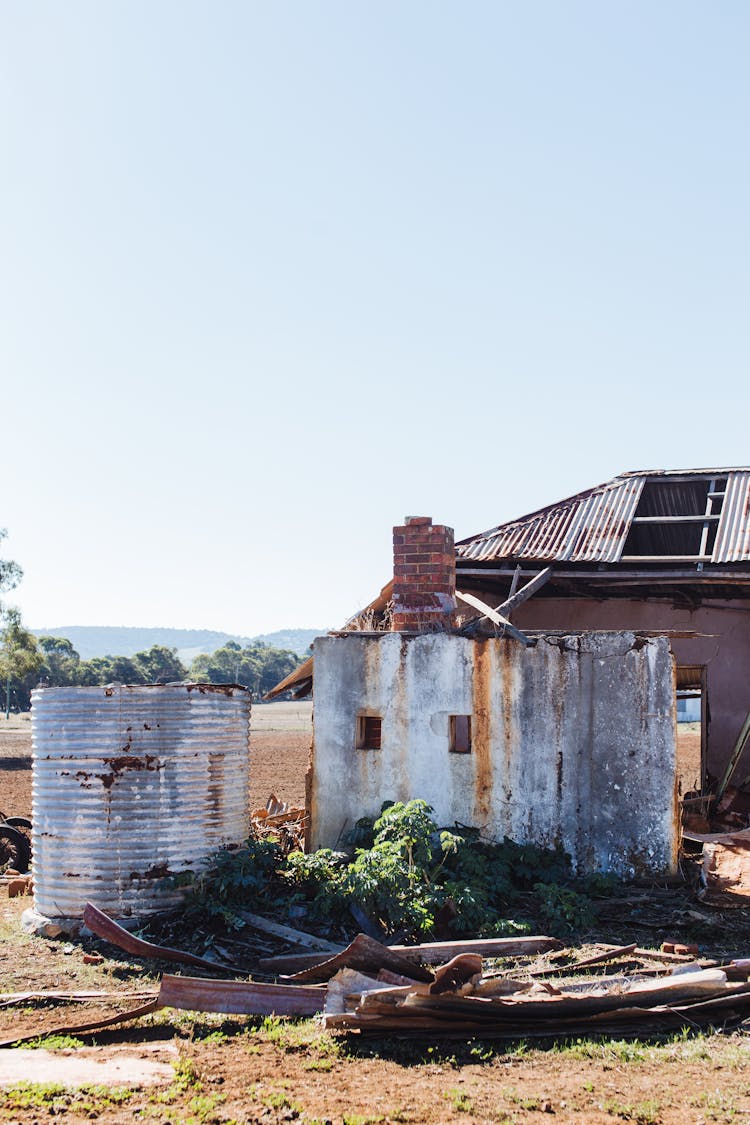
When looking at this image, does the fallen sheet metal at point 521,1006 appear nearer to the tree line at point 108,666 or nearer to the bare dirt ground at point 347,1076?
the bare dirt ground at point 347,1076

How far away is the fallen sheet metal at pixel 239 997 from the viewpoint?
6.05 m

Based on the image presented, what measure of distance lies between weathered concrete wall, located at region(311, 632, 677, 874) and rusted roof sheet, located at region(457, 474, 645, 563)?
13.3 ft

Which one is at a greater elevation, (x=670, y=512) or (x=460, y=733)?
(x=670, y=512)

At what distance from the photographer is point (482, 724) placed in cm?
936

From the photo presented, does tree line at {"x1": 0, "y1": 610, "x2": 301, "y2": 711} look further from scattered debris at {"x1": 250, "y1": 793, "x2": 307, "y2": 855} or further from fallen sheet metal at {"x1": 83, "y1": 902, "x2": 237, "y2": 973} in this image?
fallen sheet metal at {"x1": 83, "y1": 902, "x2": 237, "y2": 973}

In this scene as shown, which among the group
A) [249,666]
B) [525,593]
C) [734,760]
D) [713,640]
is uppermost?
[525,593]

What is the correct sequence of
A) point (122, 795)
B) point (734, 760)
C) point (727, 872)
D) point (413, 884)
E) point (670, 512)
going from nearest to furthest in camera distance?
point (413, 884), point (122, 795), point (727, 872), point (734, 760), point (670, 512)

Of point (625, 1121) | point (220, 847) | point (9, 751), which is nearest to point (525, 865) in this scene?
point (220, 847)

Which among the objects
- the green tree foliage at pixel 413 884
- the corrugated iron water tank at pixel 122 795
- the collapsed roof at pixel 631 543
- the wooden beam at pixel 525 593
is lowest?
the green tree foliage at pixel 413 884

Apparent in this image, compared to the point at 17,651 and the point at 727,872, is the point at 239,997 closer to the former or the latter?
the point at 727,872

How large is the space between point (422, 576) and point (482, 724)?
160 centimetres

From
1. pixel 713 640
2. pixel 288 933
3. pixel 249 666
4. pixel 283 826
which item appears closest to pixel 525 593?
pixel 713 640

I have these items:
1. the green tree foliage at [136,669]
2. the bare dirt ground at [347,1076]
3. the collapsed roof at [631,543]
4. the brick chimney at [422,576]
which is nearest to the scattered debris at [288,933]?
the bare dirt ground at [347,1076]

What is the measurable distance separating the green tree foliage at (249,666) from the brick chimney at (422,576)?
78325 millimetres
